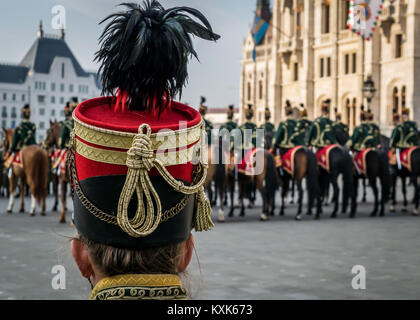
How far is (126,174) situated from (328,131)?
1421 cm

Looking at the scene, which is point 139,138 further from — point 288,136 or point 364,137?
point 364,137

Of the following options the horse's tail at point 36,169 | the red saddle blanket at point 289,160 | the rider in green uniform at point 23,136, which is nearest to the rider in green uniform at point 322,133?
the red saddle blanket at point 289,160

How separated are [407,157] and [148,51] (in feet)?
48.9

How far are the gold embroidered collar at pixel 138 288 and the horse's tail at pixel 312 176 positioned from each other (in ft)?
42.6

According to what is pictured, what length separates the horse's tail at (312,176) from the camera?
14906 millimetres

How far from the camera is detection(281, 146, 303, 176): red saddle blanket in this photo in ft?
49.9

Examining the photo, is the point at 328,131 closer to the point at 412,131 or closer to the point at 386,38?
the point at 412,131

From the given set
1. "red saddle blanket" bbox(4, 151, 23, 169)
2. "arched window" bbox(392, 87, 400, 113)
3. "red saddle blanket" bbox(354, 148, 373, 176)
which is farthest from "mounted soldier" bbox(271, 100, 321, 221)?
"arched window" bbox(392, 87, 400, 113)

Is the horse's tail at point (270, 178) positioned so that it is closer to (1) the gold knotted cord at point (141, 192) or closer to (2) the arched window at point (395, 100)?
(1) the gold knotted cord at point (141, 192)

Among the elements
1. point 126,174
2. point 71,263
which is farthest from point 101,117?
point 71,263

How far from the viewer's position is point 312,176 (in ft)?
49.2

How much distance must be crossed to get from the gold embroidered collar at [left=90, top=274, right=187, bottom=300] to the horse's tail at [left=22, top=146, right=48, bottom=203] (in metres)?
12.8

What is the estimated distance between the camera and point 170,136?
2188 mm

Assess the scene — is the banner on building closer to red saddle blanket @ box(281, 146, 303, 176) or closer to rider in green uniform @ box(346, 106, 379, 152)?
rider in green uniform @ box(346, 106, 379, 152)
